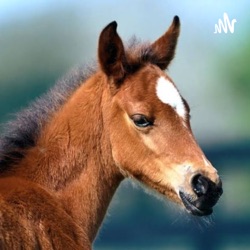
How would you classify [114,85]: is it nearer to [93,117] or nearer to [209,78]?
[93,117]

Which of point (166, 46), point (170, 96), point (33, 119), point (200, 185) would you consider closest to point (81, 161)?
point (33, 119)

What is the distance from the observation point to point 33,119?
18.4 ft

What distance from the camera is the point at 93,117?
18.0 ft

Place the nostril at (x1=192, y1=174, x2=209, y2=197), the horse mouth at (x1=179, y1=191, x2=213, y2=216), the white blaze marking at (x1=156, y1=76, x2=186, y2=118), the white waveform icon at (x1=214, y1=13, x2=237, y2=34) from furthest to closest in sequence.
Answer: the white waveform icon at (x1=214, y1=13, x2=237, y2=34), the white blaze marking at (x1=156, y1=76, x2=186, y2=118), the horse mouth at (x1=179, y1=191, x2=213, y2=216), the nostril at (x1=192, y1=174, x2=209, y2=197)

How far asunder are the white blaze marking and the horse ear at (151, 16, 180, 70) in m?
0.42

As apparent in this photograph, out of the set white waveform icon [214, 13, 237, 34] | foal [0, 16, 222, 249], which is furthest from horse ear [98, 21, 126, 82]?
white waveform icon [214, 13, 237, 34]

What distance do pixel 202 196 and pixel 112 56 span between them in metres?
1.07

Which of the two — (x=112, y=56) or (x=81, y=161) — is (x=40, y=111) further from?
(x=112, y=56)

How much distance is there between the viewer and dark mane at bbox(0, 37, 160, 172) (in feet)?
18.0

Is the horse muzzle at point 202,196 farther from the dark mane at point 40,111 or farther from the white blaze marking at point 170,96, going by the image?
the dark mane at point 40,111

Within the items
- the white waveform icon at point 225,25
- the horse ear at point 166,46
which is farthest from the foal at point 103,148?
the white waveform icon at point 225,25

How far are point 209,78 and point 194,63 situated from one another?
0.74 meters

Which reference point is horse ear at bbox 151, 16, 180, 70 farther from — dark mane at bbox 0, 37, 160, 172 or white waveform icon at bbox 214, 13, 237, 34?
white waveform icon at bbox 214, 13, 237, 34

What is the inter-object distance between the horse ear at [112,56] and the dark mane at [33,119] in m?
0.30
